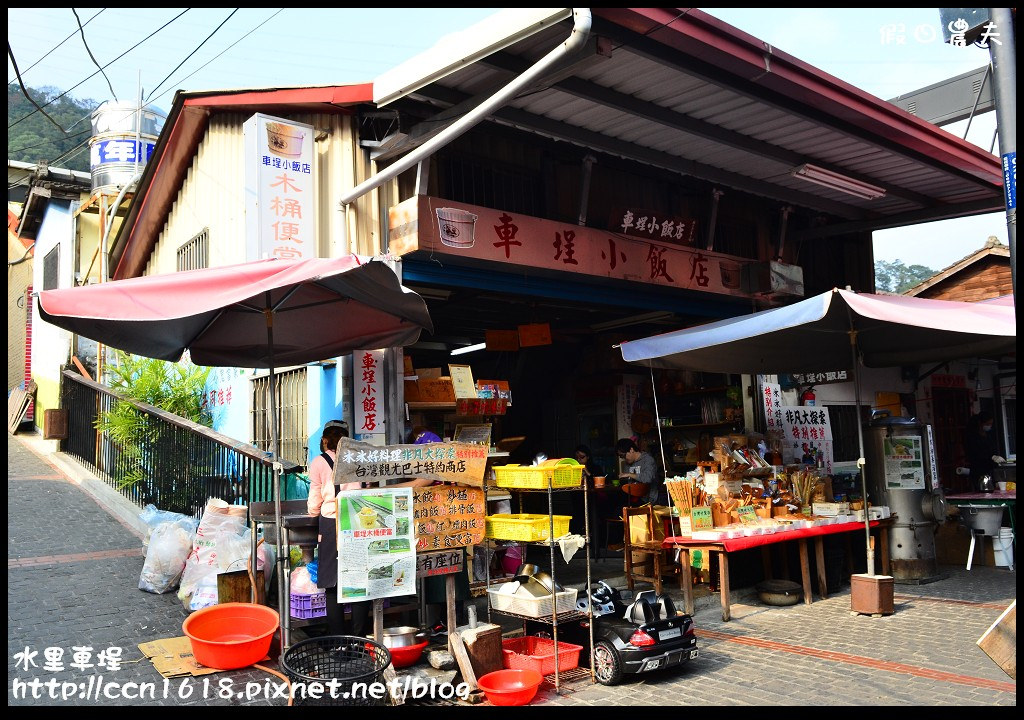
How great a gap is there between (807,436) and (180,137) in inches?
401

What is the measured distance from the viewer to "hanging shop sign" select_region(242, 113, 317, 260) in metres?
7.69

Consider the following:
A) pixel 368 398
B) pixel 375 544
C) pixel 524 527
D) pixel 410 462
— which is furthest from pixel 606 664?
pixel 368 398

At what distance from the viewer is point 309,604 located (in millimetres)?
6680

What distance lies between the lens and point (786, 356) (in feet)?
32.0

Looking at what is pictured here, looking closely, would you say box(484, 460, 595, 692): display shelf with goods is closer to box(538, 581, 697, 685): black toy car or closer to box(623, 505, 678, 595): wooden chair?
box(538, 581, 697, 685): black toy car

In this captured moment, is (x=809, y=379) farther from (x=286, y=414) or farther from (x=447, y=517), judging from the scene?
(x=286, y=414)

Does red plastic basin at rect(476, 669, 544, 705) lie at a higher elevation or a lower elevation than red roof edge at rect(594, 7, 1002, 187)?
lower

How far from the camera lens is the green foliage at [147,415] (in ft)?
34.3

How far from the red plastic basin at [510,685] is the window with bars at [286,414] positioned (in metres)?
3.47

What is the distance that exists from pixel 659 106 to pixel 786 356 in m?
3.63

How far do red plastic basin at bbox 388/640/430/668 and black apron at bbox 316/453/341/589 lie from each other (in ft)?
2.39

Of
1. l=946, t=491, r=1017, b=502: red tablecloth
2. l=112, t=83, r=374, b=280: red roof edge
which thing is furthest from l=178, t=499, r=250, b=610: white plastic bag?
l=946, t=491, r=1017, b=502: red tablecloth

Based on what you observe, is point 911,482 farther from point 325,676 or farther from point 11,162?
point 11,162

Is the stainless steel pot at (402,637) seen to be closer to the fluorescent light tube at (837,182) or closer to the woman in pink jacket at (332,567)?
the woman in pink jacket at (332,567)
